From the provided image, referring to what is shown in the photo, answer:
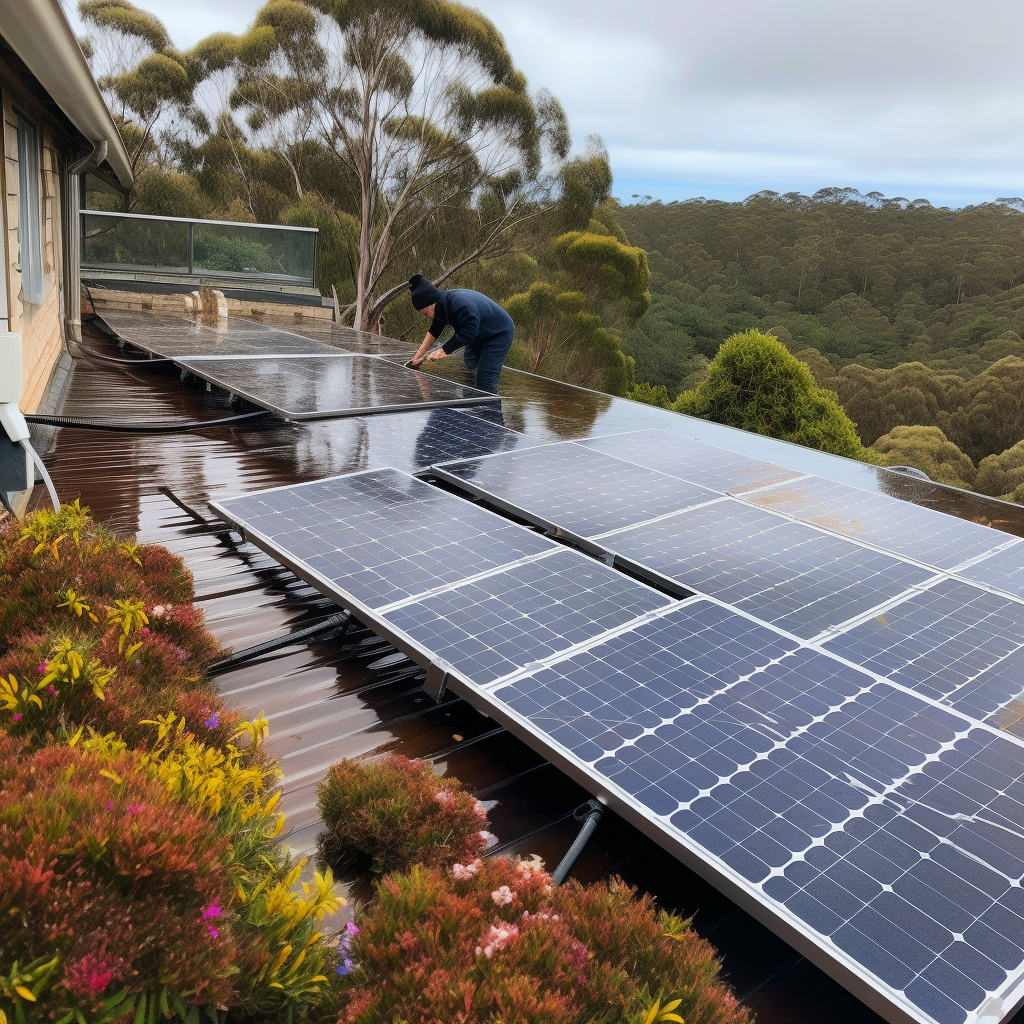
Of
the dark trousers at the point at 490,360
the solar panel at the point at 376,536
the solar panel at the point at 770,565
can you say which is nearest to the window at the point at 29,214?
the dark trousers at the point at 490,360

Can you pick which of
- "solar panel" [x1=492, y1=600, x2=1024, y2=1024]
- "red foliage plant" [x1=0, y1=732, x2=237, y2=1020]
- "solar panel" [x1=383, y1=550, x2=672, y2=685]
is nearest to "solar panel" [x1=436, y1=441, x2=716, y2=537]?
"solar panel" [x1=383, y1=550, x2=672, y2=685]

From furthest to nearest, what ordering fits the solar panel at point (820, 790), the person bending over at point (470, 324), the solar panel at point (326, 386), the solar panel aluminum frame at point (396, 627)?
1. the person bending over at point (470, 324)
2. the solar panel at point (326, 386)
3. the solar panel aluminum frame at point (396, 627)
4. the solar panel at point (820, 790)

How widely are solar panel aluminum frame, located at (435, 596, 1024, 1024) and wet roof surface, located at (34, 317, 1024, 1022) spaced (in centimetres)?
30

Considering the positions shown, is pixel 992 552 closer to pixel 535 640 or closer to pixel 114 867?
pixel 535 640

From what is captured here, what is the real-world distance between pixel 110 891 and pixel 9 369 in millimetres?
3732

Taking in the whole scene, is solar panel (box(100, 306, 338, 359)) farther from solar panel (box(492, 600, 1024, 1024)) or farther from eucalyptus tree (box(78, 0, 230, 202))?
eucalyptus tree (box(78, 0, 230, 202))

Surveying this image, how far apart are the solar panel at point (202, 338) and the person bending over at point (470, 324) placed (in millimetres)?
1802

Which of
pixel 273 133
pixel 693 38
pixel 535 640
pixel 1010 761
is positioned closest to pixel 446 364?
pixel 535 640

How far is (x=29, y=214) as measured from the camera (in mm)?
8320

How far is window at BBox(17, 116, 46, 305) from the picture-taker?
7.69 metres

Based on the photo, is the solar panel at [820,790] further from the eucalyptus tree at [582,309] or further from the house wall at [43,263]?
the eucalyptus tree at [582,309]

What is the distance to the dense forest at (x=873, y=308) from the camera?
142ft

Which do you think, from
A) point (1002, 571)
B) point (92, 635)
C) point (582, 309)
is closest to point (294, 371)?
point (92, 635)

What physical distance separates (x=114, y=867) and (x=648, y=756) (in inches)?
63.6
